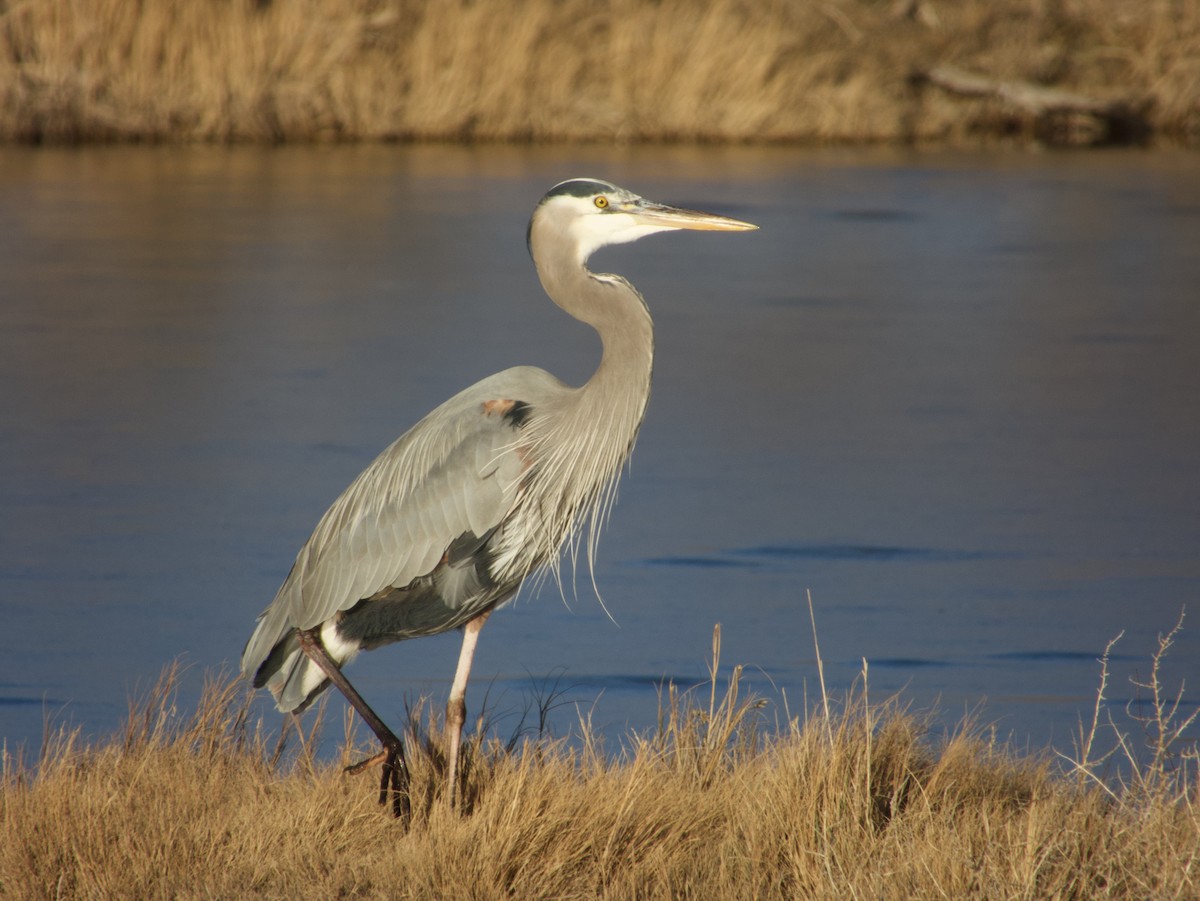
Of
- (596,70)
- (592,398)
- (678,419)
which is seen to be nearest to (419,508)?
(592,398)

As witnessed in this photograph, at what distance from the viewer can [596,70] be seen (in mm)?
16547

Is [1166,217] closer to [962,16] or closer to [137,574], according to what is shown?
[962,16]

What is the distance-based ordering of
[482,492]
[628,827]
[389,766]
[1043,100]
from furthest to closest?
[1043,100], [482,492], [389,766], [628,827]

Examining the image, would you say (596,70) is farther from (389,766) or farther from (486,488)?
(389,766)

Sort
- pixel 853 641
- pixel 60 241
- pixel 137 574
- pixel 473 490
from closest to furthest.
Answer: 1. pixel 473 490
2. pixel 853 641
3. pixel 137 574
4. pixel 60 241

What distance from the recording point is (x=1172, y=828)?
2.90 m

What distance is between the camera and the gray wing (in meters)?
3.65

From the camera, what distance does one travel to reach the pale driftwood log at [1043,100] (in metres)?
17.2

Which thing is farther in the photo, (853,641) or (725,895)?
(853,641)

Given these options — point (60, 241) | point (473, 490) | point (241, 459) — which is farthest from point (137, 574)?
point (60, 241)

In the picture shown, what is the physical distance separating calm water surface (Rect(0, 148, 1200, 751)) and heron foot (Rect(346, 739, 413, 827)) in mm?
951

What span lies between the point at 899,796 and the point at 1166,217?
408 inches

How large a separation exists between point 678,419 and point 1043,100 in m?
11.2

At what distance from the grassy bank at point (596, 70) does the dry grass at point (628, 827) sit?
12.8 m
